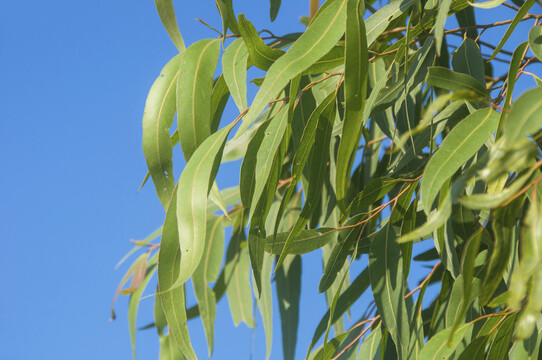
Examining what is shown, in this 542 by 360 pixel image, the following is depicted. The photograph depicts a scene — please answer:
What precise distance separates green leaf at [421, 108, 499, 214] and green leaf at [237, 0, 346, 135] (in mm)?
161

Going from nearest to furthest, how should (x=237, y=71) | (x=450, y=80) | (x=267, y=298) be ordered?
(x=450, y=80) → (x=237, y=71) → (x=267, y=298)

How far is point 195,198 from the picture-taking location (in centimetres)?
72

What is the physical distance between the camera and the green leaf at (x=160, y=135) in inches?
33.3

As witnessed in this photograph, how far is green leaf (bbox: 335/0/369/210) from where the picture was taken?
68cm

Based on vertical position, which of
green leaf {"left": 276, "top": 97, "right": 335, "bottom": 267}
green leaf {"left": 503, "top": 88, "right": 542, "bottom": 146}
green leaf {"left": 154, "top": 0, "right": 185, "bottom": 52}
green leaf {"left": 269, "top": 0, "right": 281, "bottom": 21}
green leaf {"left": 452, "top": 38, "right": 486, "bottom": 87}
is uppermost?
green leaf {"left": 269, "top": 0, "right": 281, "bottom": 21}

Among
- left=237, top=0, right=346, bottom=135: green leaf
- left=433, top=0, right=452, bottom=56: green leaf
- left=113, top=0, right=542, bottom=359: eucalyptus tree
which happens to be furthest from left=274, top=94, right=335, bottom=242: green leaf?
left=433, top=0, right=452, bottom=56: green leaf

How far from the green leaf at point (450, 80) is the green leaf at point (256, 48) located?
195 mm

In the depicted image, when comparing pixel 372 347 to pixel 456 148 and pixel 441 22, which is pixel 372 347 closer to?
pixel 456 148

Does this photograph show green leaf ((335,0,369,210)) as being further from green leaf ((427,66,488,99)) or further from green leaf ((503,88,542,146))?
green leaf ((503,88,542,146))

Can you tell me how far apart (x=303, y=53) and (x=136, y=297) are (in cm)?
89

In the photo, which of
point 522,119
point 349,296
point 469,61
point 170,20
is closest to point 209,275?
point 349,296

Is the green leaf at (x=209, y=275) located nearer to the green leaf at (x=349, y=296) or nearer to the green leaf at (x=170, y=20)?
the green leaf at (x=349, y=296)

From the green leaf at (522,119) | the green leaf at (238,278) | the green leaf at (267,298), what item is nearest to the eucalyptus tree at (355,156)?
the green leaf at (522,119)

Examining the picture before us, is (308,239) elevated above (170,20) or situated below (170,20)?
below
